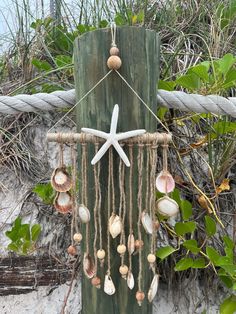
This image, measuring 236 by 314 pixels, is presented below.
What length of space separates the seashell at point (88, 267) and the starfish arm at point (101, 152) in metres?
0.22

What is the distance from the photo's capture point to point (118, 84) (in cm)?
89

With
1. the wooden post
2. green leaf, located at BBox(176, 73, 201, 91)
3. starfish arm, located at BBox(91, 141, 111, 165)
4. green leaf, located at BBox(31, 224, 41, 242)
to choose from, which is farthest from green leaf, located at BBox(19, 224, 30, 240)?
green leaf, located at BBox(176, 73, 201, 91)

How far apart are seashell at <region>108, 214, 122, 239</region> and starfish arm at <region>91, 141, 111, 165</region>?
126 millimetres

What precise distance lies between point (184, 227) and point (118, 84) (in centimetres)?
50

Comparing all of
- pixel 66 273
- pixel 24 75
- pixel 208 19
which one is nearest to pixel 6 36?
pixel 24 75

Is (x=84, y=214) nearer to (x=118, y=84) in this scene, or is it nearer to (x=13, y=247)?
(x=118, y=84)

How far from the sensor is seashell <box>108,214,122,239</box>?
87 cm

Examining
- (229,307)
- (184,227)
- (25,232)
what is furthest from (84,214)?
(229,307)

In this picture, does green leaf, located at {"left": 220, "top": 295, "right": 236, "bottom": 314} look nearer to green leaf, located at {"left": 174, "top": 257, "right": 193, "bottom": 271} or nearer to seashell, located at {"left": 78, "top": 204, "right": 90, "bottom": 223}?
green leaf, located at {"left": 174, "top": 257, "right": 193, "bottom": 271}

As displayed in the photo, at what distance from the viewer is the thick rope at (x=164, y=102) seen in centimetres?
93

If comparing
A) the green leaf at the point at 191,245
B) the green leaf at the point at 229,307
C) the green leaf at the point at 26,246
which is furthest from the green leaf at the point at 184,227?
the green leaf at the point at 26,246

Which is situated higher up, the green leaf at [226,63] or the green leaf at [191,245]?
the green leaf at [226,63]

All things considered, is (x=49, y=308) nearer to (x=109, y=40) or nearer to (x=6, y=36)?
(x=109, y=40)

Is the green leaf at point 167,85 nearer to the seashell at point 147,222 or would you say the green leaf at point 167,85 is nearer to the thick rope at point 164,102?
the thick rope at point 164,102
